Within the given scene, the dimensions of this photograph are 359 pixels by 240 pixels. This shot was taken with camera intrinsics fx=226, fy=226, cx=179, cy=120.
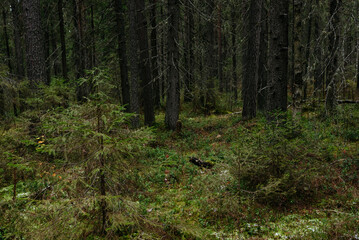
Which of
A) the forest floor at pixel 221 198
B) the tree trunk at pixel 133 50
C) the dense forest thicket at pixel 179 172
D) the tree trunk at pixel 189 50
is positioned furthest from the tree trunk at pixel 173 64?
the forest floor at pixel 221 198

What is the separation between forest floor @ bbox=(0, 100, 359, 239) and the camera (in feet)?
10.6

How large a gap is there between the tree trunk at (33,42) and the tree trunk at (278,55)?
8453mm

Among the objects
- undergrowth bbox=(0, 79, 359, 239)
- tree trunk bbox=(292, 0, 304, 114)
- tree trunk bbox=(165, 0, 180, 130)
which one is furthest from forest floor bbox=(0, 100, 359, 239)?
tree trunk bbox=(165, 0, 180, 130)

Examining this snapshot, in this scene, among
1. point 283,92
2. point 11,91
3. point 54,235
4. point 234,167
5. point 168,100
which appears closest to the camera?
point 54,235

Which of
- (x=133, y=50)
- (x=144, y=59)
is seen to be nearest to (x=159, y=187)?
(x=133, y=50)

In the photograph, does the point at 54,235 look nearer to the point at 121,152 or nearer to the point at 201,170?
the point at 121,152

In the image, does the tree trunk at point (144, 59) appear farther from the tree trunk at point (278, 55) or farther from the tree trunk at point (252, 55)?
the tree trunk at point (278, 55)

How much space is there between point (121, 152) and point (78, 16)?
1389 centimetres

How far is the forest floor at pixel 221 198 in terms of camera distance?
324 cm

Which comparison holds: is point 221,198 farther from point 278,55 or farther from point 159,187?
point 278,55

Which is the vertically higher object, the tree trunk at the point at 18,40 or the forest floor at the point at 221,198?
the tree trunk at the point at 18,40

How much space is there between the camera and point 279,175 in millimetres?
4793

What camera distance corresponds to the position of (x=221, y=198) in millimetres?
4816

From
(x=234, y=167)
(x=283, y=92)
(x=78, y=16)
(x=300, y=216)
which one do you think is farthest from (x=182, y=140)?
(x=78, y=16)
